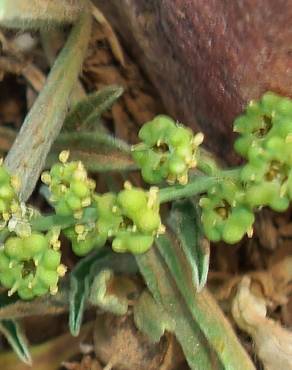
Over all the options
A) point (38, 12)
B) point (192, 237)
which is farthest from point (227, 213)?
point (38, 12)

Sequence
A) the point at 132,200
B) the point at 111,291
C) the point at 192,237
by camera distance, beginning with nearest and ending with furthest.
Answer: the point at 132,200 < the point at 192,237 < the point at 111,291

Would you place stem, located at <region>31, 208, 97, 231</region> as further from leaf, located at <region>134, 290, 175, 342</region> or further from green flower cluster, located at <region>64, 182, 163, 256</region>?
leaf, located at <region>134, 290, 175, 342</region>

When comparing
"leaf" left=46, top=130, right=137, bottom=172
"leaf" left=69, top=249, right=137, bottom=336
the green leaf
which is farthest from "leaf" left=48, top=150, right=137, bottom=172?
the green leaf

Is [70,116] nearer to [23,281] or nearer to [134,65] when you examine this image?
[134,65]

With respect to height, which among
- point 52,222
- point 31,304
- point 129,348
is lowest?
Result: point 129,348

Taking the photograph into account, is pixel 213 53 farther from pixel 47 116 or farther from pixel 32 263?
pixel 32 263

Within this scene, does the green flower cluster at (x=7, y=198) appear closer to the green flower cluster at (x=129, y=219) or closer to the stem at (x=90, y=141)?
the green flower cluster at (x=129, y=219)

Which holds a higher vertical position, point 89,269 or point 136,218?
point 136,218

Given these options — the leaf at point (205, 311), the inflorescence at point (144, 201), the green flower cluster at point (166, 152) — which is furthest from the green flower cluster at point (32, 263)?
the leaf at point (205, 311)

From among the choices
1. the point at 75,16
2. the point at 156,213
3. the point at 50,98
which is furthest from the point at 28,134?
the point at 156,213
